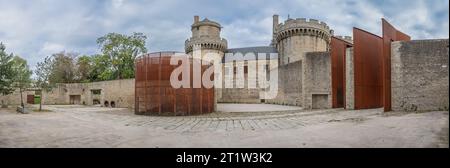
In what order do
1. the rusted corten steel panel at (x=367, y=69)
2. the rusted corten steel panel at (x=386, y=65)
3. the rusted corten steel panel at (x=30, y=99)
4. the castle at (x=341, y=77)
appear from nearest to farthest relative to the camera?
the castle at (x=341, y=77)
the rusted corten steel panel at (x=386, y=65)
the rusted corten steel panel at (x=367, y=69)
the rusted corten steel panel at (x=30, y=99)

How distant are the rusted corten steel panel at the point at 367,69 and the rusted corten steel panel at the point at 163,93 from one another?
867cm

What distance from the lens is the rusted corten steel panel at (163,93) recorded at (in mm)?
13539

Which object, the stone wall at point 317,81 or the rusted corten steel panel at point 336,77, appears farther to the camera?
the stone wall at point 317,81

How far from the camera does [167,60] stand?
13930 millimetres

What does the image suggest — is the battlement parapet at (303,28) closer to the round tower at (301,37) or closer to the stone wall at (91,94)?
the round tower at (301,37)

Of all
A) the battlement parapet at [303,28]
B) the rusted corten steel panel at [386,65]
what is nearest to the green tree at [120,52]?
the battlement parapet at [303,28]

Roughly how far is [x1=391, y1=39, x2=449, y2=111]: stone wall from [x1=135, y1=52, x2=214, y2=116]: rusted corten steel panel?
958 cm

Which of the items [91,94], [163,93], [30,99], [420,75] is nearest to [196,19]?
[91,94]

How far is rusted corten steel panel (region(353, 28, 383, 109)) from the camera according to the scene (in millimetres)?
15008

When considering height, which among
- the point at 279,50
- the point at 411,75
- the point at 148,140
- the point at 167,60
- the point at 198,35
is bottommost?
the point at 148,140
